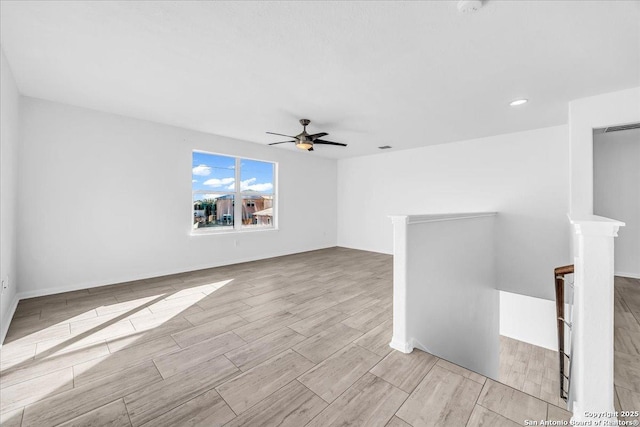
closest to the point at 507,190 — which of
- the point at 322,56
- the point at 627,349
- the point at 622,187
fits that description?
the point at 622,187

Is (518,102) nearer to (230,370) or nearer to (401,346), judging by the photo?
(401,346)

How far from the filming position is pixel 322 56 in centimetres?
232

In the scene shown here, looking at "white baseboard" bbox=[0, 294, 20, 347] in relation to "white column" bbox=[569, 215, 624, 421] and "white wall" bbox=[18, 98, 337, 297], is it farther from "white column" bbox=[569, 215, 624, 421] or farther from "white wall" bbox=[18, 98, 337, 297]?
"white column" bbox=[569, 215, 624, 421]

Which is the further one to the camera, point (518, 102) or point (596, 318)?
point (518, 102)

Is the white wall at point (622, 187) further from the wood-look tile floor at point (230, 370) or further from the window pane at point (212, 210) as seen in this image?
the window pane at point (212, 210)

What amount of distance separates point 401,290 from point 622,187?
498 centimetres

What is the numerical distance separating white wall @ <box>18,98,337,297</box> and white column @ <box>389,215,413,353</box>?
3.93 metres

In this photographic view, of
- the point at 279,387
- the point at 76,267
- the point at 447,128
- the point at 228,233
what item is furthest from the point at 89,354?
the point at 447,128

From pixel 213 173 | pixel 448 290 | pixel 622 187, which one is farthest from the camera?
pixel 213 173

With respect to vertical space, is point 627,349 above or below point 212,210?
below

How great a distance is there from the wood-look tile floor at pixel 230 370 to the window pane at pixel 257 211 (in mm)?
2550

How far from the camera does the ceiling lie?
180 centimetres

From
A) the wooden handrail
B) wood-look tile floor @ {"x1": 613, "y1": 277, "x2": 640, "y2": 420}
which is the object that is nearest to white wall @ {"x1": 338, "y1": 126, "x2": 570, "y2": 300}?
wood-look tile floor @ {"x1": 613, "y1": 277, "x2": 640, "y2": 420}

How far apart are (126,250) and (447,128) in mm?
5722
